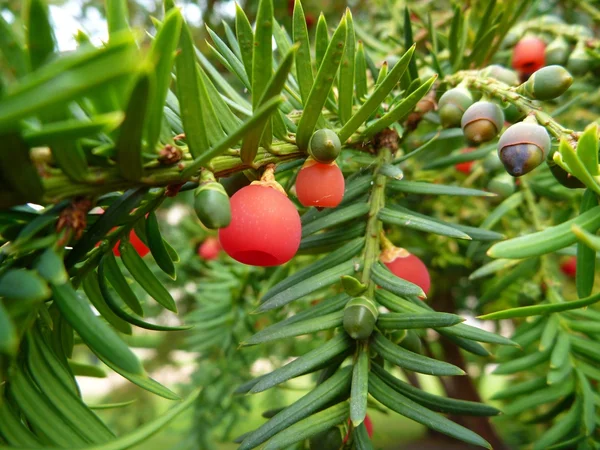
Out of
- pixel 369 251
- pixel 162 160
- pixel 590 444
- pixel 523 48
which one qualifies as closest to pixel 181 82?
pixel 162 160

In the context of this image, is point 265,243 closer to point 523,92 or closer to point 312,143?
point 312,143

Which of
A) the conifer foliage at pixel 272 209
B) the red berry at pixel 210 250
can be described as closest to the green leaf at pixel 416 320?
the conifer foliage at pixel 272 209

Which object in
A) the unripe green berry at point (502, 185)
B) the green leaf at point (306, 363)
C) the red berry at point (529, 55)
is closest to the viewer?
the green leaf at point (306, 363)

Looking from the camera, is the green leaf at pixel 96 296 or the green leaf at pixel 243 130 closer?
the green leaf at pixel 243 130

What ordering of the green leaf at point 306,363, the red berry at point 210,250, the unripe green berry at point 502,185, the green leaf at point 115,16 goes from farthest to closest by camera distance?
1. the red berry at point 210,250
2. the unripe green berry at point 502,185
3. the green leaf at point 306,363
4. the green leaf at point 115,16

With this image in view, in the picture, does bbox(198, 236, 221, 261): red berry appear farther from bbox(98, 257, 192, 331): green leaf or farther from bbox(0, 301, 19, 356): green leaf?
bbox(0, 301, 19, 356): green leaf

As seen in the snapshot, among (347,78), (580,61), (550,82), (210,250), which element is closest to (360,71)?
(347,78)

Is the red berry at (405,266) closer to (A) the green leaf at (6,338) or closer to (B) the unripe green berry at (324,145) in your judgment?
(B) the unripe green berry at (324,145)
